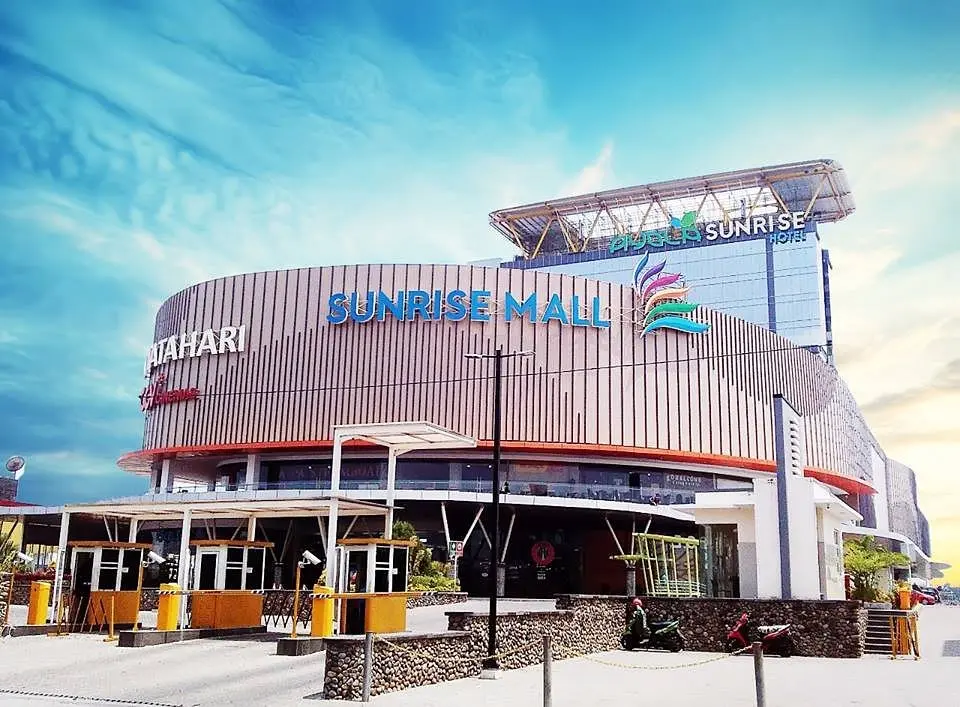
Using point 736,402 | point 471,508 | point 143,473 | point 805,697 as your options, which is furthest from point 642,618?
point 143,473

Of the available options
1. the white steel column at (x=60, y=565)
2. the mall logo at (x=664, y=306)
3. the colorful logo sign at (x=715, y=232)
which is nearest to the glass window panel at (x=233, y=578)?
the white steel column at (x=60, y=565)

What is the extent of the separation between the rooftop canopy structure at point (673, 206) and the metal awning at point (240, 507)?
2814 inches

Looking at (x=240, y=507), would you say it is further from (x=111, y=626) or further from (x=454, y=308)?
(x=454, y=308)

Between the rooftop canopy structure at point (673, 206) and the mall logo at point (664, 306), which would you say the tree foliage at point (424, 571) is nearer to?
the mall logo at point (664, 306)

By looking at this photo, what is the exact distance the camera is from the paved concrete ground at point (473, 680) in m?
16.8

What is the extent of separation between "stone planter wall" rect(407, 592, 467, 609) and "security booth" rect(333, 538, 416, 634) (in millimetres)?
12151

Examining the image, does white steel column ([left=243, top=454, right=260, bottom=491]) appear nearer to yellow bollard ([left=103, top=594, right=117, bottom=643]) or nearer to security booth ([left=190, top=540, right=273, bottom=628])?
security booth ([left=190, top=540, right=273, bottom=628])

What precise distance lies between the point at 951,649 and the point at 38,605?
1035 inches

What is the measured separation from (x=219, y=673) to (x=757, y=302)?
8888 centimetres

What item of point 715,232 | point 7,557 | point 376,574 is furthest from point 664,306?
point 715,232

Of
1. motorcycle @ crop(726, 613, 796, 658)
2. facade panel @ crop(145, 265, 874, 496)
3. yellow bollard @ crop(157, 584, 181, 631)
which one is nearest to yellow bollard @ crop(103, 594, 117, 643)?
yellow bollard @ crop(157, 584, 181, 631)

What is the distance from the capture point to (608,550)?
2352 inches

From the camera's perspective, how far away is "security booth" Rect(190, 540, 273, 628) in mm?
26859

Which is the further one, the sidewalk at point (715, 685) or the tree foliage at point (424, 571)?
the tree foliage at point (424, 571)
